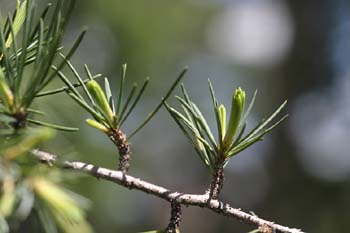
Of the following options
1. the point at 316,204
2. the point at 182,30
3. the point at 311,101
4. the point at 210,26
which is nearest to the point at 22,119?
the point at 316,204

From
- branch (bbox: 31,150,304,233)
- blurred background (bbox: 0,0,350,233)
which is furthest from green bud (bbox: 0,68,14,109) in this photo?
blurred background (bbox: 0,0,350,233)

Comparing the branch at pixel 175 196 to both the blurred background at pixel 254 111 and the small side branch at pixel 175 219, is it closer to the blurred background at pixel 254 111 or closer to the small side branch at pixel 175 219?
the small side branch at pixel 175 219

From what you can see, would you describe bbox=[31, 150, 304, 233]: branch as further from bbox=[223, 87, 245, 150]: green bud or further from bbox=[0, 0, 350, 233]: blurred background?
bbox=[0, 0, 350, 233]: blurred background

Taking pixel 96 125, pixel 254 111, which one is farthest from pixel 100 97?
pixel 254 111

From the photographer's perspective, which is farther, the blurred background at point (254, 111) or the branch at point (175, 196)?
the blurred background at point (254, 111)

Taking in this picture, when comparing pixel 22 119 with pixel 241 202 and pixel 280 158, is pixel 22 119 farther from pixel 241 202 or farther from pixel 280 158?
pixel 241 202

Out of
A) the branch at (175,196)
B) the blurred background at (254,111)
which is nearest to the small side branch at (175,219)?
the branch at (175,196)

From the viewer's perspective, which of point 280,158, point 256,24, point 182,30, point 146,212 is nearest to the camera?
point 280,158
